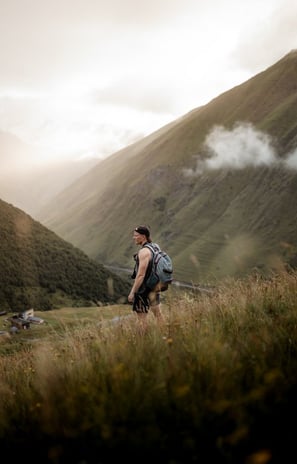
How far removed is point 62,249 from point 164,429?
16359cm

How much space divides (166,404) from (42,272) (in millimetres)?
146271

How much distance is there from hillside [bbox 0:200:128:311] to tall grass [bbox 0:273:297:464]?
120m

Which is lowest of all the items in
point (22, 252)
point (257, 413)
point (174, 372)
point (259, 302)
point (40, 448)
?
point (40, 448)

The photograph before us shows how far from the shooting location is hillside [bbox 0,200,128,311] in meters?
131

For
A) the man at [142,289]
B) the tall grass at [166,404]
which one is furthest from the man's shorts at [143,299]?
the tall grass at [166,404]

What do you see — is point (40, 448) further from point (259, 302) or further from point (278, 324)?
point (259, 302)

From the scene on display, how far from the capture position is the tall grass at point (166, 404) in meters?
3.03

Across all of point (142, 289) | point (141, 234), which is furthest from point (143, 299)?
point (141, 234)

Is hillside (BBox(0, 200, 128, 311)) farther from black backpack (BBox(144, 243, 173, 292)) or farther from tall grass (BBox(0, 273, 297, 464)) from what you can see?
tall grass (BBox(0, 273, 297, 464))

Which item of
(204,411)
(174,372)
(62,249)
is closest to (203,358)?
(174,372)

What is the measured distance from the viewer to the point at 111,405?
11.5ft

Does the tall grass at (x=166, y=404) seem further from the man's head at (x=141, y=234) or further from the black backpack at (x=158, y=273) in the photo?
the man's head at (x=141, y=234)

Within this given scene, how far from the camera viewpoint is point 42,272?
144 metres

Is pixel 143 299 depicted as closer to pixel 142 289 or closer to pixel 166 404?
pixel 142 289
